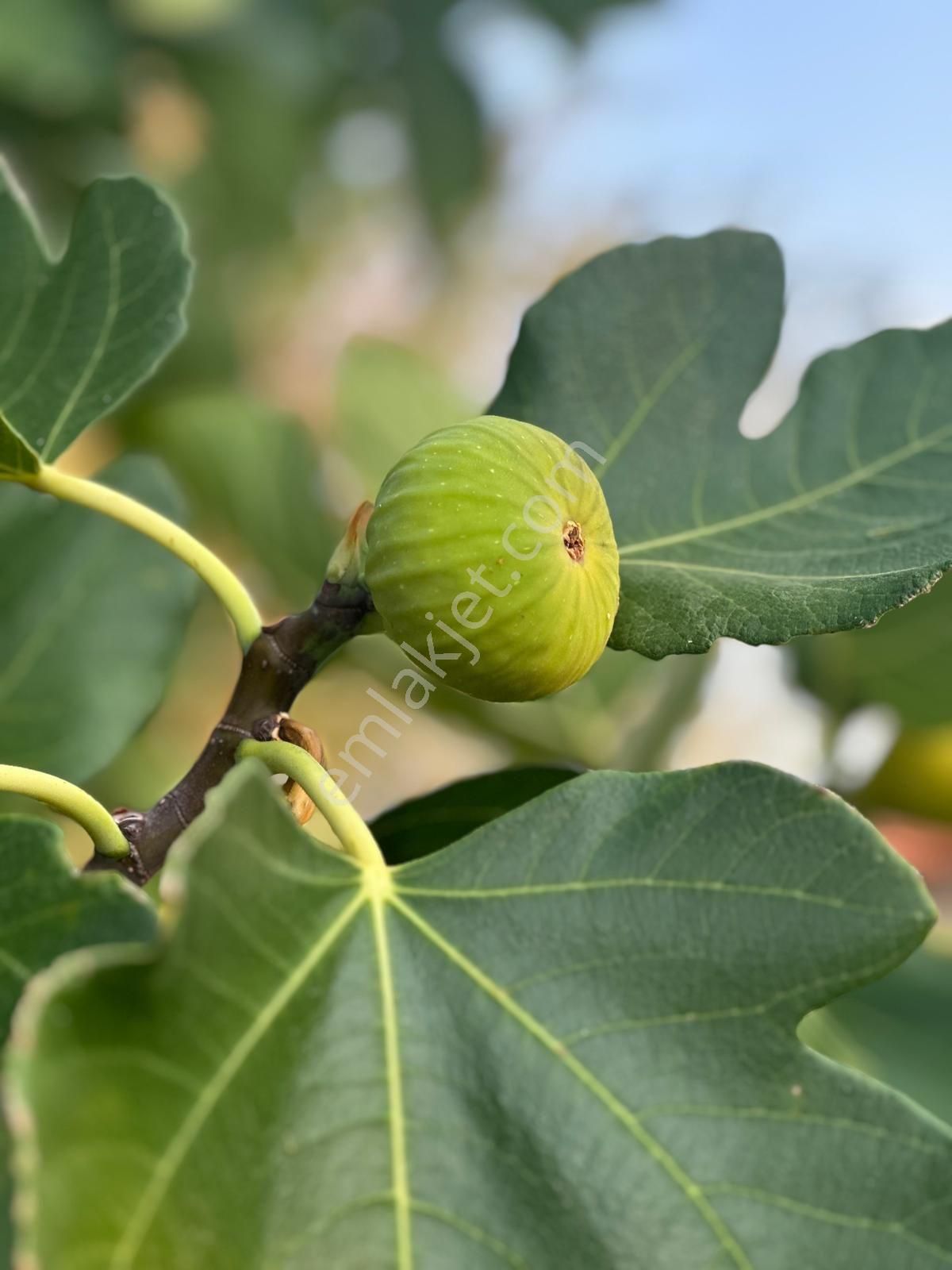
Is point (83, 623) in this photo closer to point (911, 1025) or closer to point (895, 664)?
point (895, 664)

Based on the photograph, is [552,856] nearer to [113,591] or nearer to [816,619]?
[816,619]

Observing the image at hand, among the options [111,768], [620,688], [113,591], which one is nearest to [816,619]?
[113,591]

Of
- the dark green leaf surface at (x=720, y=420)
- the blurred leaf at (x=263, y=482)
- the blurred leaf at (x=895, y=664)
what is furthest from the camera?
the blurred leaf at (x=263, y=482)

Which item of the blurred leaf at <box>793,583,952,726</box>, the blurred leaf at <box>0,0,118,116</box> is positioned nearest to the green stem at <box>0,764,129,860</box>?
the blurred leaf at <box>793,583,952,726</box>

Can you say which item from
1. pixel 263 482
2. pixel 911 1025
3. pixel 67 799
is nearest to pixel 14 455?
pixel 67 799

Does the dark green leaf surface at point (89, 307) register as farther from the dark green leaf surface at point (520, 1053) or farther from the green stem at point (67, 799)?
the dark green leaf surface at point (520, 1053)

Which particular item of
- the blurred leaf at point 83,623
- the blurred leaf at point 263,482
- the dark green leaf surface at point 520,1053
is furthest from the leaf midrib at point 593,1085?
the blurred leaf at point 263,482
